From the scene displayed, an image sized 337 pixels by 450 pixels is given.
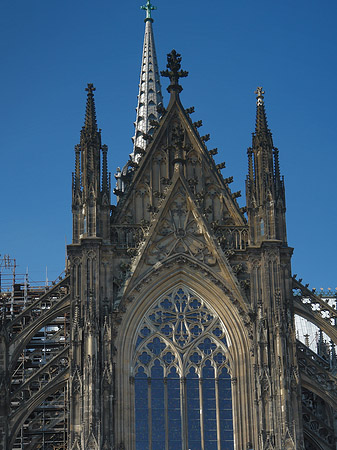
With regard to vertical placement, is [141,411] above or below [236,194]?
below

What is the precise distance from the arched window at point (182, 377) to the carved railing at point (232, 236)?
2274mm

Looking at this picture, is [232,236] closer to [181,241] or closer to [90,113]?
[181,241]

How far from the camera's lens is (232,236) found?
48.2 meters

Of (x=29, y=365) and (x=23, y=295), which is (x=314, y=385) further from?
(x=23, y=295)

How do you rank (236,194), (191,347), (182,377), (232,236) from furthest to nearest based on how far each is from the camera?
1. (236,194)
2. (232,236)
3. (191,347)
4. (182,377)

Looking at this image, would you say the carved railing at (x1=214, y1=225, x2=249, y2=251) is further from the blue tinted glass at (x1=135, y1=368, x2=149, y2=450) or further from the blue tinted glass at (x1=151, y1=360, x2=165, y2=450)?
the blue tinted glass at (x1=135, y1=368, x2=149, y2=450)

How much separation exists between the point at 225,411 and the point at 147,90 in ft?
62.3

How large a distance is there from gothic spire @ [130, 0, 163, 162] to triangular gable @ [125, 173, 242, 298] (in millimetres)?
8614

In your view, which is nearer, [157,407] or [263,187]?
[157,407]

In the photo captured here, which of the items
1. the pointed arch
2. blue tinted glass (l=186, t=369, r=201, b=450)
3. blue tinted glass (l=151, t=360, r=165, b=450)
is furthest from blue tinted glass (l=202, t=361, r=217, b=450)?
blue tinted glass (l=151, t=360, r=165, b=450)

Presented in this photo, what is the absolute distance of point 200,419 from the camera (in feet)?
148

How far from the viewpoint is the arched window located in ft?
147

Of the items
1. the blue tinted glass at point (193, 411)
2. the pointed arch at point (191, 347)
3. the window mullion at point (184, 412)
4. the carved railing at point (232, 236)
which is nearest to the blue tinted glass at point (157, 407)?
the pointed arch at point (191, 347)

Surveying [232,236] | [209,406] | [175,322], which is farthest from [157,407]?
[232,236]
